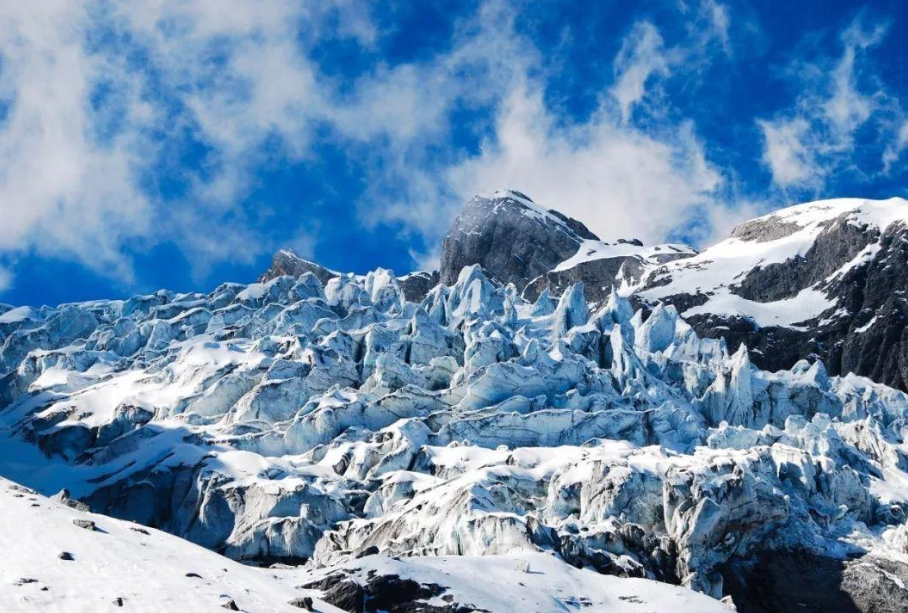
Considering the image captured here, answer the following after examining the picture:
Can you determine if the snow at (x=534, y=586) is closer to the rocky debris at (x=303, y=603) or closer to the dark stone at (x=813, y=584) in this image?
the rocky debris at (x=303, y=603)

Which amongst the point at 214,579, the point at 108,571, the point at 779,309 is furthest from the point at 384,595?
the point at 779,309

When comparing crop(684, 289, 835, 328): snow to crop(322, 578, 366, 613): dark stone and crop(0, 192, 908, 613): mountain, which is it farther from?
crop(322, 578, 366, 613): dark stone

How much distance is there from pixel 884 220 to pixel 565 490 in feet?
434

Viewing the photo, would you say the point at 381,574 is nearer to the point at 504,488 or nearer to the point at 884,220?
the point at 504,488

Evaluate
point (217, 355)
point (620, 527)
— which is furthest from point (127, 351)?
point (620, 527)

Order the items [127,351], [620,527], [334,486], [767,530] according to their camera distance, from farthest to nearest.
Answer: [127,351], [334,486], [767,530], [620,527]

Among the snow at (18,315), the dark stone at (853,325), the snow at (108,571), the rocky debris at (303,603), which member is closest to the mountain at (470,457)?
the snow at (108,571)

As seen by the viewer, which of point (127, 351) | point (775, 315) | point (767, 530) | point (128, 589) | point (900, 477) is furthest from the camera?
point (775, 315)

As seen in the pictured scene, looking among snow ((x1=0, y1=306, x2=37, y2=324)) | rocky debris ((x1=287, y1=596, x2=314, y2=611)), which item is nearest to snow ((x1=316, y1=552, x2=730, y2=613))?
Answer: rocky debris ((x1=287, y1=596, x2=314, y2=611))

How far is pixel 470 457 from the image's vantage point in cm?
9725

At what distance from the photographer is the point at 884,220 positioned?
19450 cm

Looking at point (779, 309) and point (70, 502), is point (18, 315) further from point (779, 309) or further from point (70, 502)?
point (779, 309)

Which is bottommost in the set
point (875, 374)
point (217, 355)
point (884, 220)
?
point (217, 355)

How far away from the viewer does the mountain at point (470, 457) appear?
7181 cm
